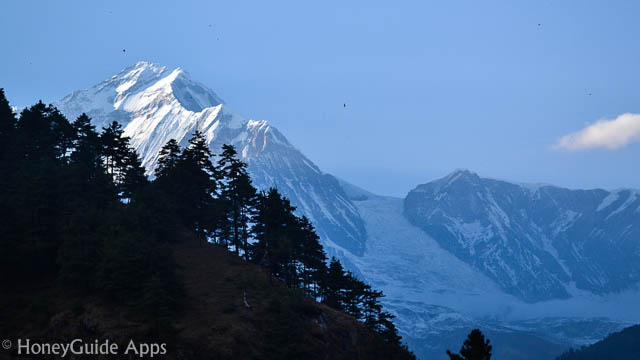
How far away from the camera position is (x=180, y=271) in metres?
75.1

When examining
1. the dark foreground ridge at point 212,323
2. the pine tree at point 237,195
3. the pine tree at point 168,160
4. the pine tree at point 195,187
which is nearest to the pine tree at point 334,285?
the pine tree at point 237,195

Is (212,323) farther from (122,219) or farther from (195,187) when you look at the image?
(195,187)

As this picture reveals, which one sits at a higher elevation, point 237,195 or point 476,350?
point 237,195

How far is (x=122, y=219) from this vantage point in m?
70.4

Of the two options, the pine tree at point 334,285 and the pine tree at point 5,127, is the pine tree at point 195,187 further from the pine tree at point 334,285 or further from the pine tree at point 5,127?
the pine tree at point 5,127

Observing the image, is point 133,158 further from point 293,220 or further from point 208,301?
point 208,301

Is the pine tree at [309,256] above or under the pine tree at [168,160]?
under

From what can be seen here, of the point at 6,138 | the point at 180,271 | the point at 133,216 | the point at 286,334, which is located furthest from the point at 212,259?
the point at 6,138

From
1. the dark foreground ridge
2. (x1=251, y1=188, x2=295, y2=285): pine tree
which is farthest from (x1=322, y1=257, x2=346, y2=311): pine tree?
the dark foreground ridge

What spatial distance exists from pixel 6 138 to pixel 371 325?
193 feet

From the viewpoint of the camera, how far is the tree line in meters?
62.4

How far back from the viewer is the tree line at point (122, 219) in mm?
62406

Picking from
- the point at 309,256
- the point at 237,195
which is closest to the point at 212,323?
the point at 237,195

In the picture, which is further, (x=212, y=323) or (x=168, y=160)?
(x=168, y=160)
